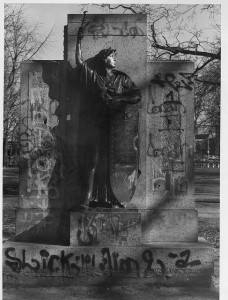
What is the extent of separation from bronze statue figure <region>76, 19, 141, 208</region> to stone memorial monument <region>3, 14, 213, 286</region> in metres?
0.02

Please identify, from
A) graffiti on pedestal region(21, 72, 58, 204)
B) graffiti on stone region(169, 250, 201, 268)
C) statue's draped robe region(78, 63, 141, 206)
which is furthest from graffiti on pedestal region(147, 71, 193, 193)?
graffiti on pedestal region(21, 72, 58, 204)

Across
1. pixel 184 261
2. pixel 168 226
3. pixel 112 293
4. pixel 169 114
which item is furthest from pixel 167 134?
pixel 112 293

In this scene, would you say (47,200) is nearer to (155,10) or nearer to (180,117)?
(180,117)

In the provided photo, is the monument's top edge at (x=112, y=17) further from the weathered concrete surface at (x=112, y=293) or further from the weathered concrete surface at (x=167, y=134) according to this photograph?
the weathered concrete surface at (x=112, y=293)

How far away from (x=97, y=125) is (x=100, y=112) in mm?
210

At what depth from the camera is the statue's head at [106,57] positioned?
293 inches

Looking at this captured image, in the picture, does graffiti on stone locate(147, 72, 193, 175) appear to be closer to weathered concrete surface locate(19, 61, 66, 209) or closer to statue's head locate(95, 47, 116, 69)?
statue's head locate(95, 47, 116, 69)

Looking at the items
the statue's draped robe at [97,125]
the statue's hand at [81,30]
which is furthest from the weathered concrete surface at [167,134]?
the statue's hand at [81,30]

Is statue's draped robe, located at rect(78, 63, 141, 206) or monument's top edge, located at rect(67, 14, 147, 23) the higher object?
monument's top edge, located at rect(67, 14, 147, 23)

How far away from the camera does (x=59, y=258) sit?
23.4 feet

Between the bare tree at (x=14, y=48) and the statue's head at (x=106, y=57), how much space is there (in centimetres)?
107

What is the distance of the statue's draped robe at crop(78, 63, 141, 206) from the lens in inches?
291

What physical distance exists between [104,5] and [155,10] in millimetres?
1637

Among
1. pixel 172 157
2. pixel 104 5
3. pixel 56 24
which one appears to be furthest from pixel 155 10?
pixel 172 157
